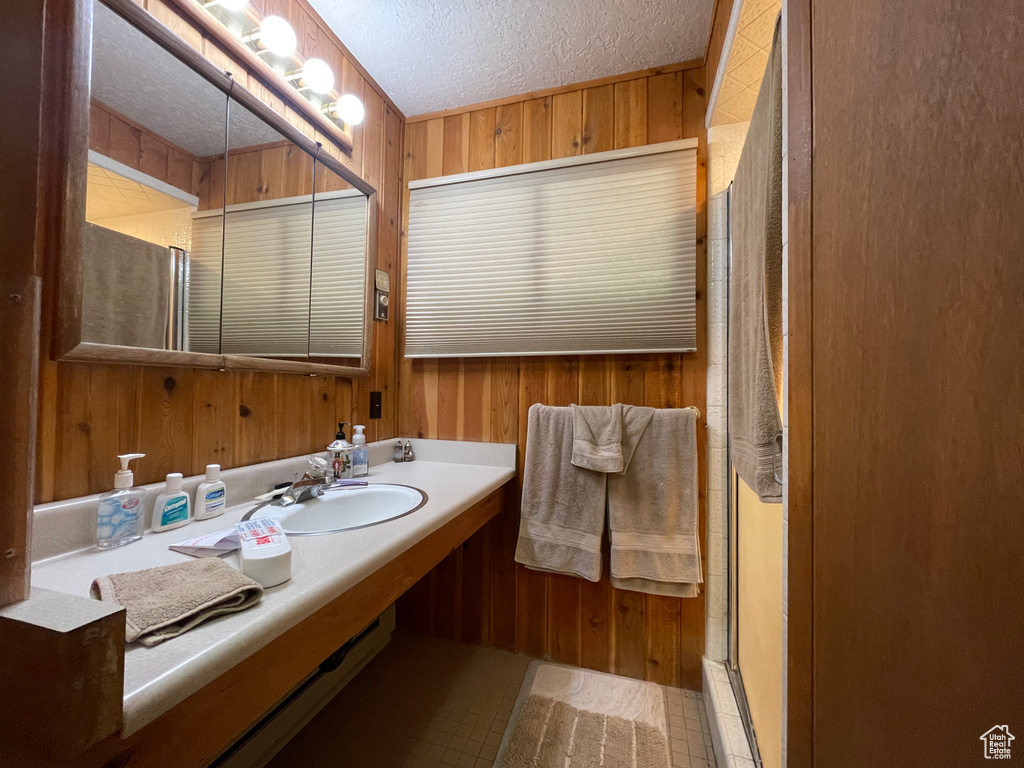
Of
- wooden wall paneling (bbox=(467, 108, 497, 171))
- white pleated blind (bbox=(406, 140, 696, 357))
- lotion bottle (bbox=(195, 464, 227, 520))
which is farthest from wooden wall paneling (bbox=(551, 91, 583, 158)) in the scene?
lotion bottle (bbox=(195, 464, 227, 520))

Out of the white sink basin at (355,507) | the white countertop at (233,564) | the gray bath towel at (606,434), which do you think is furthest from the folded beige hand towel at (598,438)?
the white sink basin at (355,507)

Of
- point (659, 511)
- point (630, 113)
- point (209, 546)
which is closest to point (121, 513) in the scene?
point (209, 546)

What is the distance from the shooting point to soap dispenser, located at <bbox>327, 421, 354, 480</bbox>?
47.8 inches

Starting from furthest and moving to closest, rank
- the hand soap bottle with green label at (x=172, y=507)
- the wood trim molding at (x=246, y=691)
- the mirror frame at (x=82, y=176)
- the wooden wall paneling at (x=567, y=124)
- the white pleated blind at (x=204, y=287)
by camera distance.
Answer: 1. the wooden wall paneling at (x=567, y=124)
2. the white pleated blind at (x=204, y=287)
3. the hand soap bottle with green label at (x=172, y=507)
4. the mirror frame at (x=82, y=176)
5. the wood trim molding at (x=246, y=691)

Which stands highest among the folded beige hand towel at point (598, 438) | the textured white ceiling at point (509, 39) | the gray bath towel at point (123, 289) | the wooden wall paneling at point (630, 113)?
the textured white ceiling at point (509, 39)

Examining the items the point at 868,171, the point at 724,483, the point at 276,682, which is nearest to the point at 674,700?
the point at 724,483

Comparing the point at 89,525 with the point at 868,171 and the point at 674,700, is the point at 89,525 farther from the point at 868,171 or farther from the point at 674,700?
the point at 674,700

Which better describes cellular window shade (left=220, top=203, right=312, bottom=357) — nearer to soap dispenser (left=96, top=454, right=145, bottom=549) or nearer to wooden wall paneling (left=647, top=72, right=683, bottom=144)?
soap dispenser (left=96, top=454, right=145, bottom=549)

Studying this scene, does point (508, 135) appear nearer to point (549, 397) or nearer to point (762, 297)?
point (549, 397)

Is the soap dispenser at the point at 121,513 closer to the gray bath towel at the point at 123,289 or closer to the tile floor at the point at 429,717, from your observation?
the gray bath towel at the point at 123,289

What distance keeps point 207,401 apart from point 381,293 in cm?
77

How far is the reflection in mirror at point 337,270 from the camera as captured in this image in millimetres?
1252

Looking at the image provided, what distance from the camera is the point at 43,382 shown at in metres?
0.65

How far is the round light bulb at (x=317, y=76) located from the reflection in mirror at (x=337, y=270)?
0.73ft
